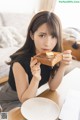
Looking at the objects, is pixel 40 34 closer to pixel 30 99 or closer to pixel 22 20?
pixel 30 99

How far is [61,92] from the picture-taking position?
3.63ft

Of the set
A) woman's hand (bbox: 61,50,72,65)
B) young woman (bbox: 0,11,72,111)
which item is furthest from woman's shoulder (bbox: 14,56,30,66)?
woman's hand (bbox: 61,50,72,65)

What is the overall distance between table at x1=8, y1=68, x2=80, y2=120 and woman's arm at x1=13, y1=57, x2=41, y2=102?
0.20ft

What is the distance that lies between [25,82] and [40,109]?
0.72ft

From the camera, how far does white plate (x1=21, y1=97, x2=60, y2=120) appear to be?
0.82 m

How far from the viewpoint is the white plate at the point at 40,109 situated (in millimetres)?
824

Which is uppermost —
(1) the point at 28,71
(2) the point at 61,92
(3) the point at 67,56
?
(3) the point at 67,56

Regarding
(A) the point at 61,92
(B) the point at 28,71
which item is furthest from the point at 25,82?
(A) the point at 61,92

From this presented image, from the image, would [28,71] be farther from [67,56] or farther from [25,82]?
[67,56]

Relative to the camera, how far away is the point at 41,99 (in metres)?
0.95

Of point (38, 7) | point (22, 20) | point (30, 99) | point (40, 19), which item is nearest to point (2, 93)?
point (30, 99)

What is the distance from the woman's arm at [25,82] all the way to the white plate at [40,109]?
0.25 ft

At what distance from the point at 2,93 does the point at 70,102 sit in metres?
0.57

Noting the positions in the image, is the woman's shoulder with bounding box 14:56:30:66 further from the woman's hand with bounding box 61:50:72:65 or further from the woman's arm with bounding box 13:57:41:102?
the woman's hand with bounding box 61:50:72:65
